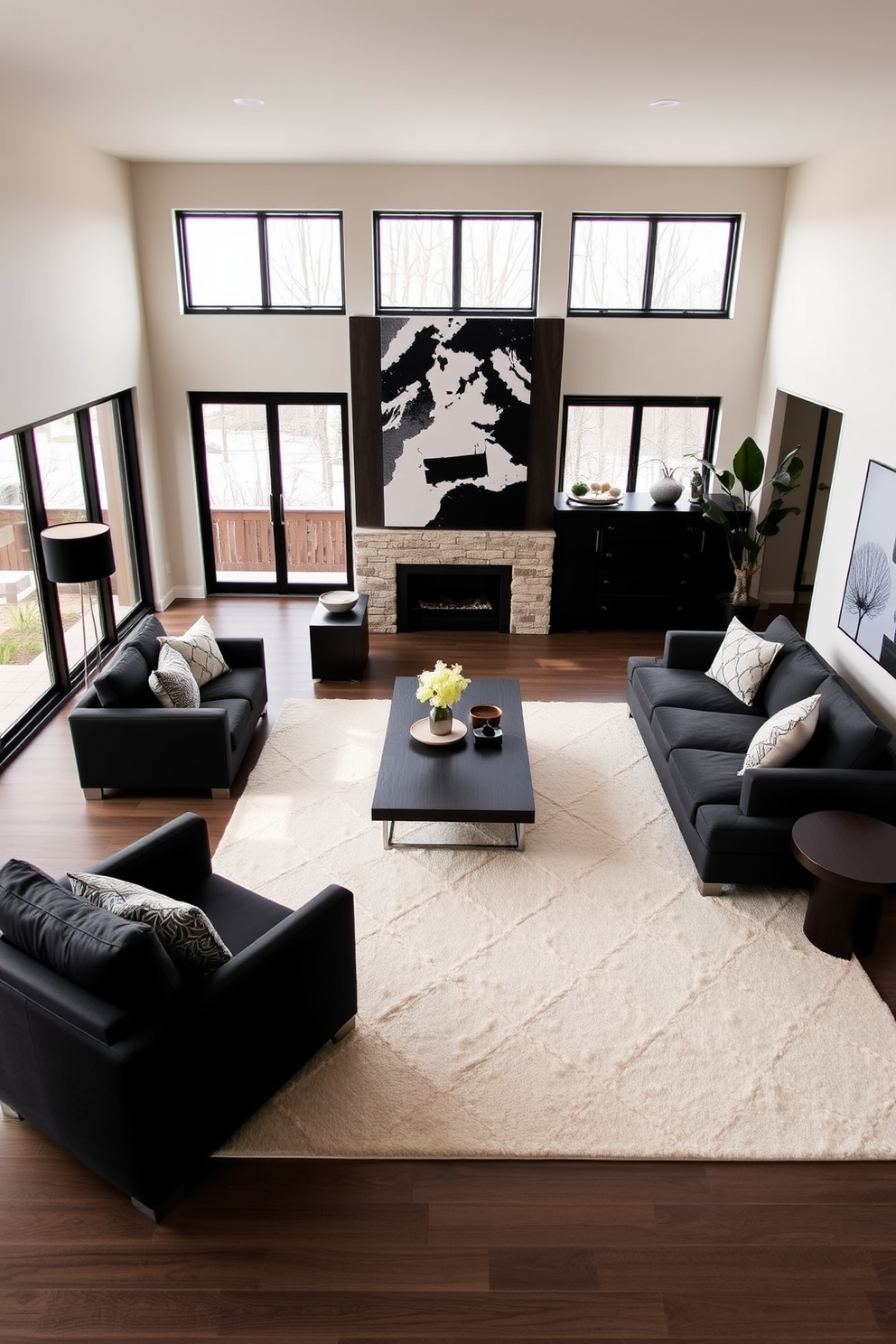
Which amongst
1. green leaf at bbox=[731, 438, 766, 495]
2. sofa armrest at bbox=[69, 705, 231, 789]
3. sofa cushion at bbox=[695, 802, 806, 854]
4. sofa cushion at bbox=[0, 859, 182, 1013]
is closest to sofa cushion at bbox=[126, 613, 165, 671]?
sofa armrest at bbox=[69, 705, 231, 789]

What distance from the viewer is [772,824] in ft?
16.5

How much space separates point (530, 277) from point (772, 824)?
5.93 m

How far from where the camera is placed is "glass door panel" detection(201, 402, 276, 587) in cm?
945

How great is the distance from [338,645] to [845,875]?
4.51 metres

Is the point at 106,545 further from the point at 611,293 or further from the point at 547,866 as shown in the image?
the point at 611,293

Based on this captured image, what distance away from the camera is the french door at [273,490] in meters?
9.40

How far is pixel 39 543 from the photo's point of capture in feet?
23.2

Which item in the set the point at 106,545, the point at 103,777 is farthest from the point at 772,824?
the point at 106,545

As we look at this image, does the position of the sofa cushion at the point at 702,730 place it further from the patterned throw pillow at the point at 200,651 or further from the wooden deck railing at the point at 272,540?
the wooden deck railing at the point at 272,540

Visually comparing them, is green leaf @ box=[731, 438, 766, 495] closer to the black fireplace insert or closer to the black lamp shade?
the black fireplace insert

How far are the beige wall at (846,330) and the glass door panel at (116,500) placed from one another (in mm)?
5760

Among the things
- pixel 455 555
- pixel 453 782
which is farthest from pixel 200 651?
pixel 455 555

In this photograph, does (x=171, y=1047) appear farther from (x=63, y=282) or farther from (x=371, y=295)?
(x=371, y=295)

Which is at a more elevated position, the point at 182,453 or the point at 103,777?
the point at 182,453
